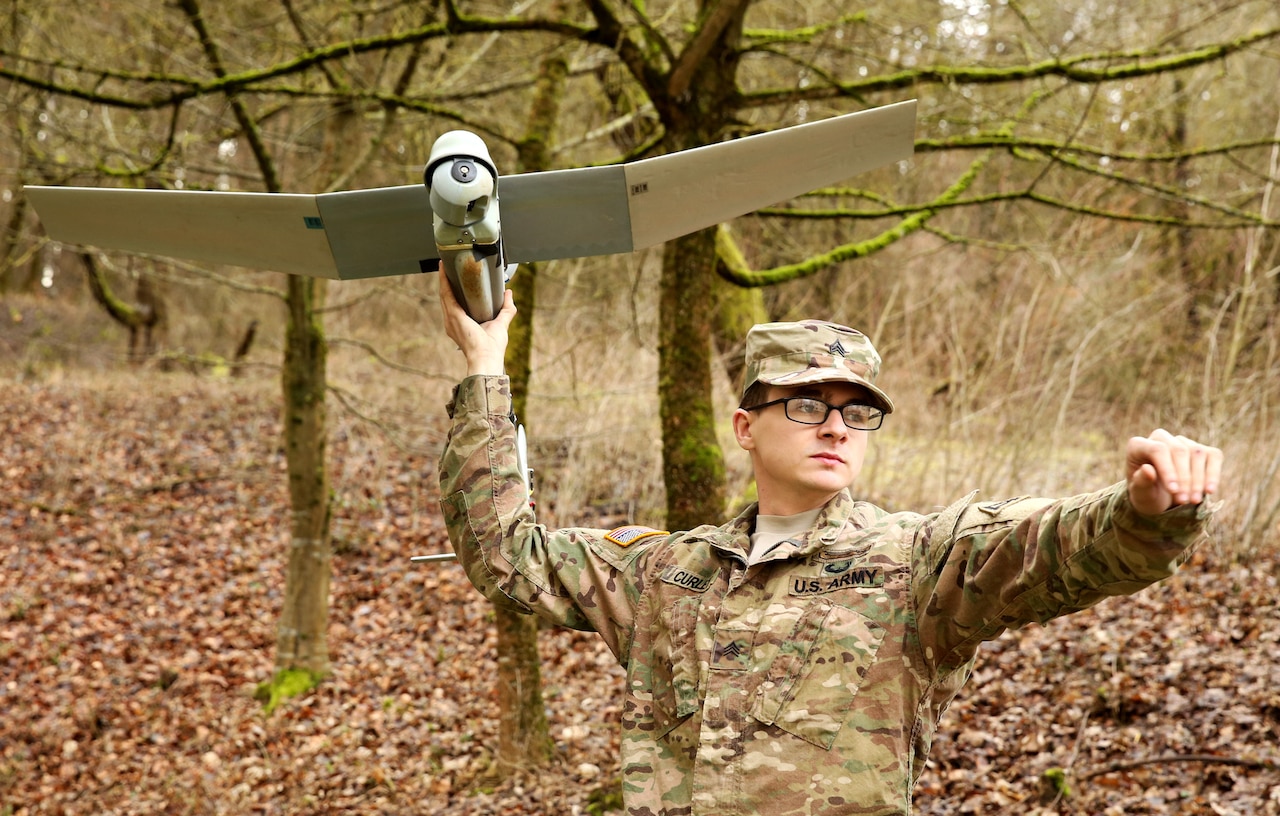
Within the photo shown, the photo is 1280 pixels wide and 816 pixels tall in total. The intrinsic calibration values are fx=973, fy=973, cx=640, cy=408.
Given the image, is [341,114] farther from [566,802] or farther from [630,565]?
[630,565]

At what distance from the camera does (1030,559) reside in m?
1.49

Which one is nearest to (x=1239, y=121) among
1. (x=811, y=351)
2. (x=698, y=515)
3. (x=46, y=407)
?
(x=698, y=515)

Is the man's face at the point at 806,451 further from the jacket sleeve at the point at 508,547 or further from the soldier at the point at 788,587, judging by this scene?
the jacket sleeve at the point at 508,547

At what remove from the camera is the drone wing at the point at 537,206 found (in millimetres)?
2203

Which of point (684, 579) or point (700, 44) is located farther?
point (700, 44)

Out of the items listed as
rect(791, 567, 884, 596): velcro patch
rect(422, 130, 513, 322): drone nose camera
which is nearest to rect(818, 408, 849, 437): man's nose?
rect(791, 567, 884, 596): velcro patch

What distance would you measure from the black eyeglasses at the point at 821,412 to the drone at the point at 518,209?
60 centimetres

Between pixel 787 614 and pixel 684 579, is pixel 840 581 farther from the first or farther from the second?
pixel 684 579

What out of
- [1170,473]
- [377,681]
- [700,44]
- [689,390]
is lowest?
[377,681]

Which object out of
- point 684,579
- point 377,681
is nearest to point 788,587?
point 684,579

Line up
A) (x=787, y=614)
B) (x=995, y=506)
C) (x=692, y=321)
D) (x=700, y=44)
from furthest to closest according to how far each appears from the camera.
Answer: (x=692, y=321), (x=700, y=44), (x=787, y=614), (x=995, y=506)

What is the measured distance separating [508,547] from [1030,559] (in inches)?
40.2

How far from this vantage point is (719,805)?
1698 mm

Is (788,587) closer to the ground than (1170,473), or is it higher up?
closer to the ground
